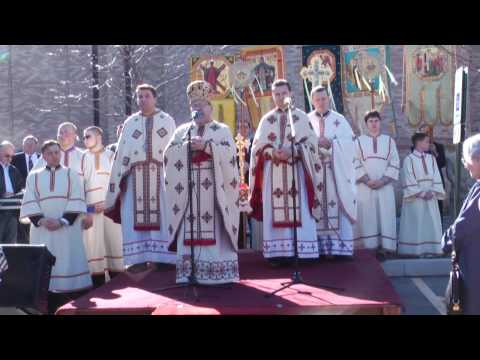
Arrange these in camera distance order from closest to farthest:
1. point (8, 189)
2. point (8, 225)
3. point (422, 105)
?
point (8, 225)
point (8, 189)
point (422, 105)

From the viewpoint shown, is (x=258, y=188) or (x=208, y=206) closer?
(x=208, y=206)

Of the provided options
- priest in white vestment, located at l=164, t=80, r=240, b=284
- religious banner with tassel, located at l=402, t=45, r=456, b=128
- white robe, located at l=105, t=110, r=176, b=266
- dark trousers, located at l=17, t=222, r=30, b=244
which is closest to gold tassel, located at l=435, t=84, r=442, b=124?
religious banner with tassel, located at l=402, t=45, r=456, b=128

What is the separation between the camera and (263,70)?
653 inches

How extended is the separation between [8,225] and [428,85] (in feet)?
36.6

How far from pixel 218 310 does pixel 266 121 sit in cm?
290

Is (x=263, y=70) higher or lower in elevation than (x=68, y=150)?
higher

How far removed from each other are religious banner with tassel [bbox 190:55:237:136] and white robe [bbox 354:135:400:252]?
644 cm

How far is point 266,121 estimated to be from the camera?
8.26 m

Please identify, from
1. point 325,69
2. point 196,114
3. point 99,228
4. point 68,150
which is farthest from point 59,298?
point 325,69

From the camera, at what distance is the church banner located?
16.5 meters

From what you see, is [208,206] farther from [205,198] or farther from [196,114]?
[196,114]

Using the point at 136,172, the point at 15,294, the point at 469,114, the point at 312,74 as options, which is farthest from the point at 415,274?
the point at 469,114

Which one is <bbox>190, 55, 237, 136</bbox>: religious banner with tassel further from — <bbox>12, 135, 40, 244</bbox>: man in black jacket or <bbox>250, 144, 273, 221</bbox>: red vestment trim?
<bbox>250, 144, 273, 221</bbox>: red vestment trim

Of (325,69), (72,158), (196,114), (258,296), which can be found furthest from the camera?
(325,69)
